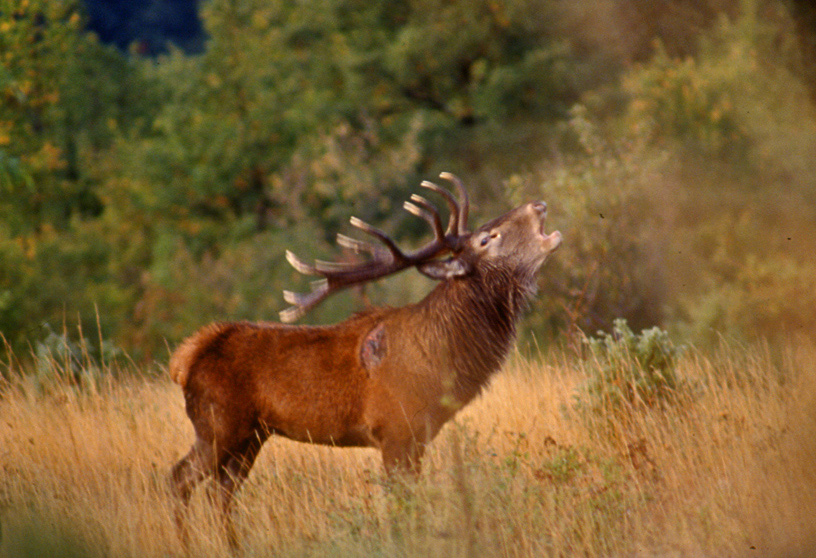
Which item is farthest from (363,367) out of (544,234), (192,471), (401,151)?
(401,151)

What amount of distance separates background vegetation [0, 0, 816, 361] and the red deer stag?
19.1ft

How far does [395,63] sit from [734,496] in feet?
65.3

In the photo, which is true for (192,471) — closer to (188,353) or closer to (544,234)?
(188,353)

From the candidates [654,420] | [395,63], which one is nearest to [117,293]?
[395,63]

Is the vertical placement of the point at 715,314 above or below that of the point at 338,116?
below

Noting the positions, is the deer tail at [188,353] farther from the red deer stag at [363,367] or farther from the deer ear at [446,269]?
the deer ear at [446,269]

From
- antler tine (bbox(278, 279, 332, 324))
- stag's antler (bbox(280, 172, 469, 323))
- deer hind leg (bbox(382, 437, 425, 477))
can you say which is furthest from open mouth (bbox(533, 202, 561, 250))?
deer hind leg (bbox(382, 437, 425, 477))

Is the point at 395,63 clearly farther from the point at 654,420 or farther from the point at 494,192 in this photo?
the point at 654,420

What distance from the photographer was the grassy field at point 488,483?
4957 millimetres

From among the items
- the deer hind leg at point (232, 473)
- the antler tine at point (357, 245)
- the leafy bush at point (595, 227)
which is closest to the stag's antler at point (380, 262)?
the antler tine at point (357, 245)

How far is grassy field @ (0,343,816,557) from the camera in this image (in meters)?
4.96

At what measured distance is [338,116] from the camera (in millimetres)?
24328

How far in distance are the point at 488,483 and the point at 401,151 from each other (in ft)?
55.5

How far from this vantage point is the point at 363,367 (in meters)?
5.79
